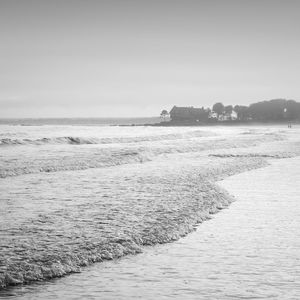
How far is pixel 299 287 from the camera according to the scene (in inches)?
258

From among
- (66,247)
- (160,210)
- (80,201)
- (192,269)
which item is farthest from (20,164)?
(192,269)

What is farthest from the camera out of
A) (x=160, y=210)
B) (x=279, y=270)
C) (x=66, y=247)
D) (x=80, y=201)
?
(x=80, y=201)

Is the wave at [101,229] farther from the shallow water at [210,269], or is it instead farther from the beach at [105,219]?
the shallow water at [210,269]

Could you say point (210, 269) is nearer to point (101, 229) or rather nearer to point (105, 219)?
point (101, 229)

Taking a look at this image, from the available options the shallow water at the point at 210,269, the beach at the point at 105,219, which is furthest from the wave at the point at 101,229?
the shallow water at the point at 210,269

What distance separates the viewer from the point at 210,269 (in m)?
7.40

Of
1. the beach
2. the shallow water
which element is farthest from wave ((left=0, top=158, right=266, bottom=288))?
the shallow water

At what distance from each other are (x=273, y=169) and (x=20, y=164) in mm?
11585

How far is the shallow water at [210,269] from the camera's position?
6434 mm

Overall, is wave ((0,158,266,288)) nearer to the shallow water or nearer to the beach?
the beach

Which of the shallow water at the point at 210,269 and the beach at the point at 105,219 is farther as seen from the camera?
the beach at the point at 105,219

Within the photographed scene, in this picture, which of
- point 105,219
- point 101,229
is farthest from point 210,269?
point 105,219

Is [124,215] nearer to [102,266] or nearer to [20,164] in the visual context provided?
[102,266]

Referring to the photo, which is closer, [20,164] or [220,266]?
[220,266]
